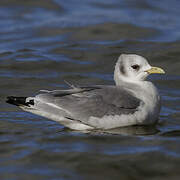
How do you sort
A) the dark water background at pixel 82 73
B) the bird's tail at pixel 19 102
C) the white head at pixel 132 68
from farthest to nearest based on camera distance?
the white head at pixel 132 68 → the bird's tail at pixel 19 102 → the dark water background at pixel 82 73

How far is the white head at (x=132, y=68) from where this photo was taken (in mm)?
8352

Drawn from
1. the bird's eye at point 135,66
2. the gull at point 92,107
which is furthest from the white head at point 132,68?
the gull at point 92,107

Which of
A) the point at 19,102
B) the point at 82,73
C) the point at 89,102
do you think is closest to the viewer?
the point at 19,102

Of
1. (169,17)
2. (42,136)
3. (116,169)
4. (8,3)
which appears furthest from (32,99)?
(8,3)

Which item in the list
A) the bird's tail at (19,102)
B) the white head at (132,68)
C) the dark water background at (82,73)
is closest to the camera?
the dark water background at (82,73)

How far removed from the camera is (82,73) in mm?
11562

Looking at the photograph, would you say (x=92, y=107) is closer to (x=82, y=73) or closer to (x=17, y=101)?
(x=17, y=101)

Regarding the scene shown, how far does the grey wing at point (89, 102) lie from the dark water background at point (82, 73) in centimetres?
29

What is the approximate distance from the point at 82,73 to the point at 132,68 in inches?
128

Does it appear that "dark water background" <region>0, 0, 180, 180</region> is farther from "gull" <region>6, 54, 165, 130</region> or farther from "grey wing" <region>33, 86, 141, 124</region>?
"grey wing" <region>33, 86, 141, 124</region>

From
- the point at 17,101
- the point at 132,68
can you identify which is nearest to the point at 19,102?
the point at 17,101

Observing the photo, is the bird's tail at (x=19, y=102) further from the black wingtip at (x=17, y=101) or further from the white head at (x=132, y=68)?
the white head at (x=132, y=68)

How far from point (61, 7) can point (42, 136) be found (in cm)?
972

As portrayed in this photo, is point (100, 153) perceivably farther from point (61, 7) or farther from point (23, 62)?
point (61, 7)
